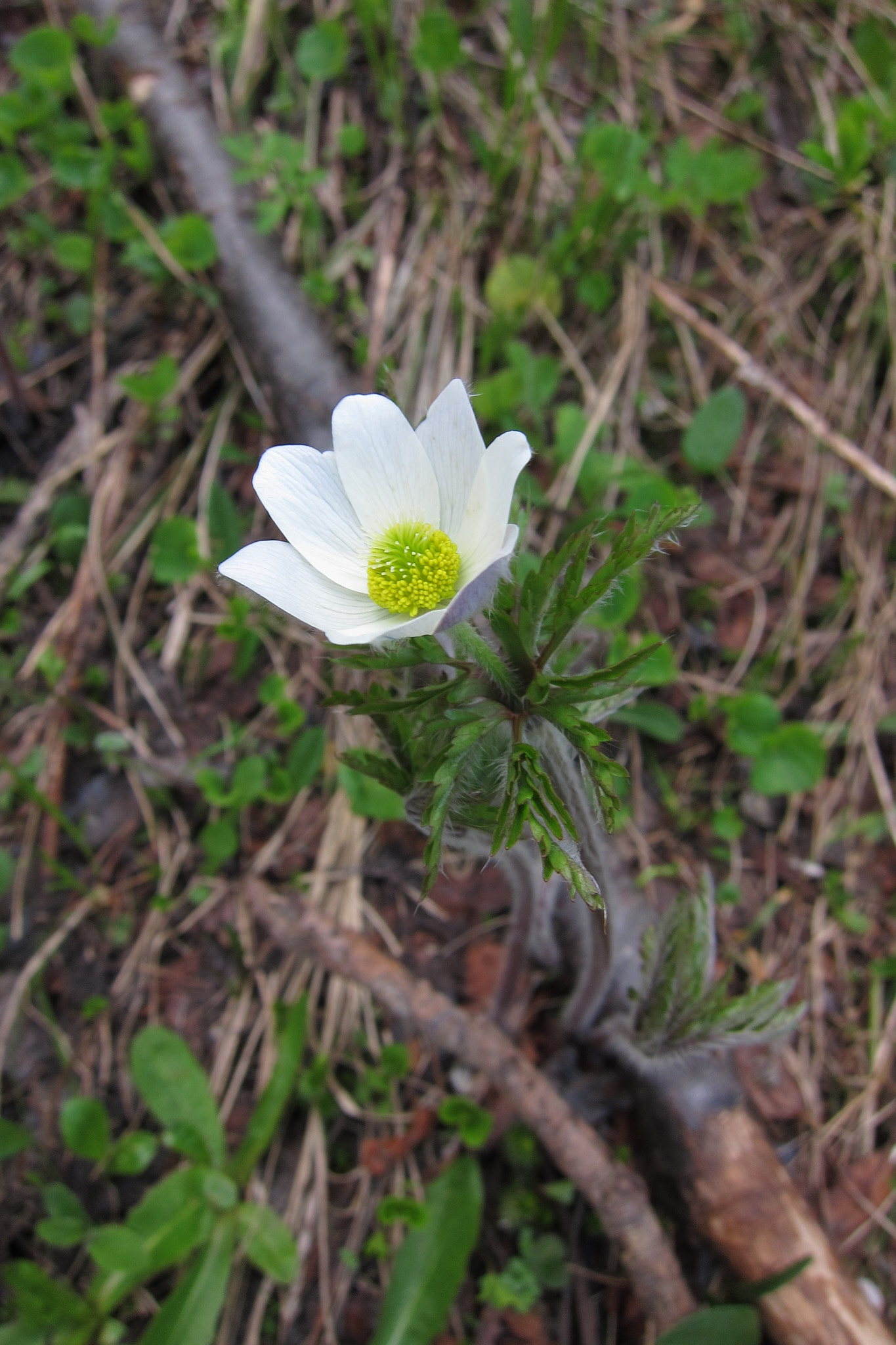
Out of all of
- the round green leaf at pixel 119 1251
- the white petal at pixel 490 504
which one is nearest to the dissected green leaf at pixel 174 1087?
the round green leaf at pixel 119 1251

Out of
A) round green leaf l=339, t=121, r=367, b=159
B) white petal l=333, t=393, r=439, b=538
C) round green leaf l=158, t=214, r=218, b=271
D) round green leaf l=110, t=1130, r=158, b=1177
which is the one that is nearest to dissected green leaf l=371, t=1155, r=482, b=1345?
round green leaf l=110, t=1130, r=158, b=1177

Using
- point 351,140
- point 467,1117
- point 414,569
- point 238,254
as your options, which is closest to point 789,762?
point 467,1117

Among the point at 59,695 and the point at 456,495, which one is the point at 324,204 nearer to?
the point at 59,695

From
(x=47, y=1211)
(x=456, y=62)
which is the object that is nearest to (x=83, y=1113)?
(x=47, y=1211)

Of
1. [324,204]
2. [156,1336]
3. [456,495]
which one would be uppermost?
[324,204]

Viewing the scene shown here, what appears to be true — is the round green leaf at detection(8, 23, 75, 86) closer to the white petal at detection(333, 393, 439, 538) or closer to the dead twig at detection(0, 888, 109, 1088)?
the white petal at detection(333, 393, 439, 538)

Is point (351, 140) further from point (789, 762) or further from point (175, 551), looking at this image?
point (789, 762)
